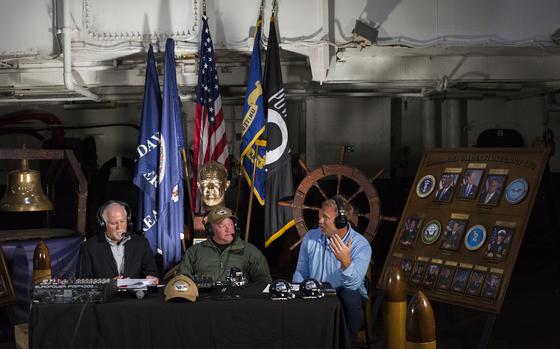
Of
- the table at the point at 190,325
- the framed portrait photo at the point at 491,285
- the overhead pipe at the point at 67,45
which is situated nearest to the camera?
the table at the point at 190,325

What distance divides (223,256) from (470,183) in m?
2.18

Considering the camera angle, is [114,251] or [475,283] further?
[475,283]

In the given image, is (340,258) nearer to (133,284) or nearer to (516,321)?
(133,284)

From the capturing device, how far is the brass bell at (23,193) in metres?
6.12

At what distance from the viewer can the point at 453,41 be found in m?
7.39

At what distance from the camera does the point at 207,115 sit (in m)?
6.78

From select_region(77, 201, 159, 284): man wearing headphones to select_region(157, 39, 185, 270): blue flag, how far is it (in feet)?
4.86

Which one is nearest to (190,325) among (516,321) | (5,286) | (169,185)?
(5,286)

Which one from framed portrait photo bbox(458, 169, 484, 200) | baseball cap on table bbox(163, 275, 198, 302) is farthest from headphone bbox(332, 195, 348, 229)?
framed portrait photo bbox(458, 169, 484, 200)

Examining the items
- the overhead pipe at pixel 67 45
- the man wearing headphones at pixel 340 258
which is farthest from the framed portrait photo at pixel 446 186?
the overhead pipe at pixel 67 45

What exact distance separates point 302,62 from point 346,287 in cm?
418

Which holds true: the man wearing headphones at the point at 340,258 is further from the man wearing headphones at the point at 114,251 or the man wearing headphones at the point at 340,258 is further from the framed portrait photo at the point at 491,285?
the man wearing headphones at the point at 114,251

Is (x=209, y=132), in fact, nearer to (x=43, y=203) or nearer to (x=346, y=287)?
(x=43, y=203)

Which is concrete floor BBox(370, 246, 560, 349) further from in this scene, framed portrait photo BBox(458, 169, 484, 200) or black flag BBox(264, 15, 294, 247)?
black flag BBox(264, 15, 294, 247)
